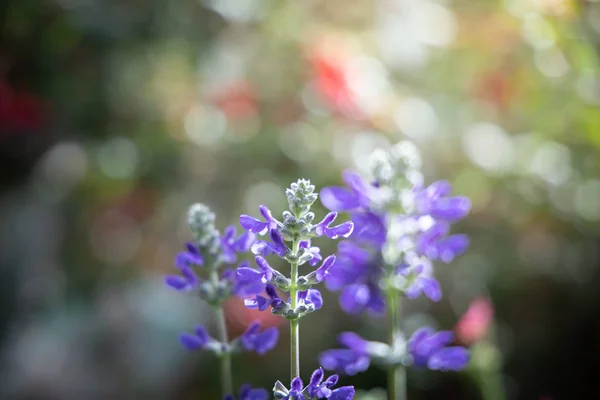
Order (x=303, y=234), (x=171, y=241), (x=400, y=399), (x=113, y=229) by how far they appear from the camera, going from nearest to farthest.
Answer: (x=303, y=234)
(x=400, y=399)
(x=171, y=241)
(x=113, y=229)

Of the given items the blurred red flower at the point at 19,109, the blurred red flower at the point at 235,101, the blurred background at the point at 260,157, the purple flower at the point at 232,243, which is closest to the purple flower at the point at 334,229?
the purple flower at the point at 232,243

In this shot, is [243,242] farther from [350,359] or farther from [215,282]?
[350,359]

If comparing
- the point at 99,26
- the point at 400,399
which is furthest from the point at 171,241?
the point at 400,399

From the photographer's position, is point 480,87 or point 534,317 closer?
point 534,317

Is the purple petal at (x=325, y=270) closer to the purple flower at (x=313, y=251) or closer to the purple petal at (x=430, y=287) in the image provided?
the purple flower at (x=313, y=251)

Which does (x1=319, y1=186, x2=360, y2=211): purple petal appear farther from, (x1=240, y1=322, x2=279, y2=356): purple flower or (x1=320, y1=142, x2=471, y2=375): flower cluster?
(x1=240, y1=322, x2=279, y2=356): purple flower

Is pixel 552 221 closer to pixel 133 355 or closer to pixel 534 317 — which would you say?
pixel 534 317

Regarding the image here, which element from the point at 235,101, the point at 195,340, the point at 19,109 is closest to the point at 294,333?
the point at 195,340
